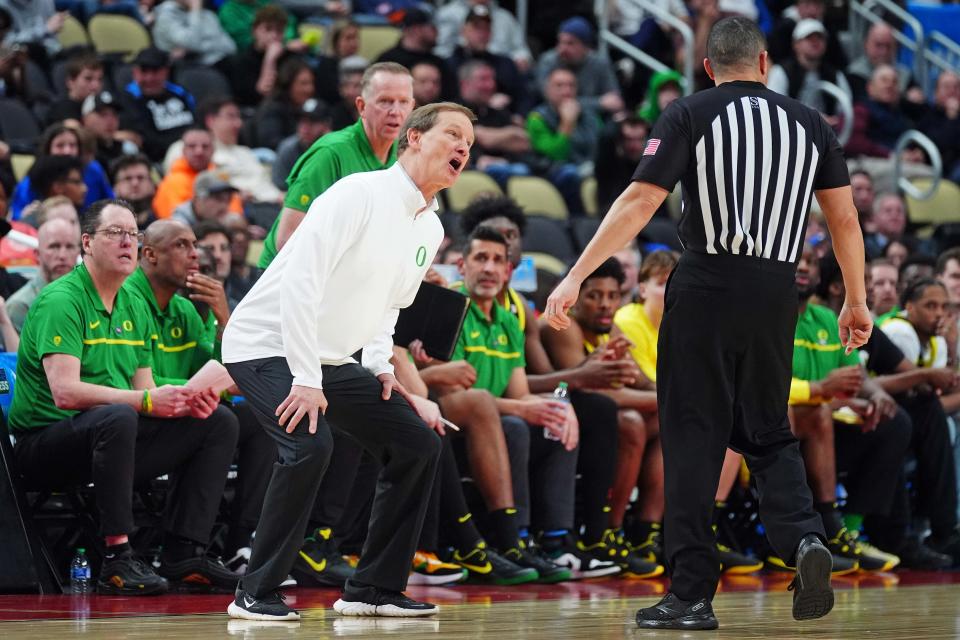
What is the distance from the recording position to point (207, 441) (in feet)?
19.9

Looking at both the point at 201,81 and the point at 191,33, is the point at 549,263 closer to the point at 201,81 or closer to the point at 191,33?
the point at 201,81

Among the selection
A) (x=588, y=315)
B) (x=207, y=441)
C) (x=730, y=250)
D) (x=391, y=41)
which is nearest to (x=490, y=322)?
(x=588, y=315)

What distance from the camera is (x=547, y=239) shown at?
10320 millimetres

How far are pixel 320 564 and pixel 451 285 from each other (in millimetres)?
1668

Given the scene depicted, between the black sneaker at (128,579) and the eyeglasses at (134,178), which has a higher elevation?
the eyeglasses at (134,178)

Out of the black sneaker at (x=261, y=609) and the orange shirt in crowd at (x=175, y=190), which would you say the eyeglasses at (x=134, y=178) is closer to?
the orange shirt in crowd at (x=175, y=190)

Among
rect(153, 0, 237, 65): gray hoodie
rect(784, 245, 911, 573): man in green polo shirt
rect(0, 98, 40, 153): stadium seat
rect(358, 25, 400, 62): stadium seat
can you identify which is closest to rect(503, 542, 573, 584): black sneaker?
rect(784, 245, 911, 573): man in green polo shirt

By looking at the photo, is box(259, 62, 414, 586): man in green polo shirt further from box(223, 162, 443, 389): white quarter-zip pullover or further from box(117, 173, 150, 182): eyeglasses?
box(117, 173, 150, 182): eyeglasses

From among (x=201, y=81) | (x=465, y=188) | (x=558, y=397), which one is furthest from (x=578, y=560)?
(x=201, y=81)

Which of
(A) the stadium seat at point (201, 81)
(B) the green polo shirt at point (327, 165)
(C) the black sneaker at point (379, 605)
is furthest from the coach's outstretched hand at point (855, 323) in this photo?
(A) the stadium seat at point (201, 81)

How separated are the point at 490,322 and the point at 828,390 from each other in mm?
1816

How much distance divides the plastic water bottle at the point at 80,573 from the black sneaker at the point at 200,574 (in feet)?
0.96

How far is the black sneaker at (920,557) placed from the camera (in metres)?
8.09

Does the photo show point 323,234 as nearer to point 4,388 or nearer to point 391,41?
point 4,388
